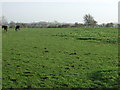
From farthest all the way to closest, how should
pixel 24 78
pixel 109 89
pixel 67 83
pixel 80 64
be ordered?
pixel 80 64, pixel 24 78, pixel 67 83, pixel 109 89

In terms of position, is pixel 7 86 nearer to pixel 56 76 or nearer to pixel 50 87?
pixel 50 87

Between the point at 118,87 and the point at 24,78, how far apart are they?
383cm

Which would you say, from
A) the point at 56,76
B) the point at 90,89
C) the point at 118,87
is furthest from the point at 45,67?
the point at 118,87

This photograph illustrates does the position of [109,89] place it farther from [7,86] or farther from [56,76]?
[7,86]

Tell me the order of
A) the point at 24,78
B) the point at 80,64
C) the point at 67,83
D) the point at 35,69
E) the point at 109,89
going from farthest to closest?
the point at 80,64 → the point at 35,69 → the point at 24,78 → the point at 67,83 → the point at 109,89

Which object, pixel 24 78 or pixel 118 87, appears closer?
pixel 118 87

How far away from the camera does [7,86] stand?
21.9 ft

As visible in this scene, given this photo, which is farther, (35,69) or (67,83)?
(35,69)

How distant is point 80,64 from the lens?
1009cm

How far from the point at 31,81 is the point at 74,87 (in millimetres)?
1792

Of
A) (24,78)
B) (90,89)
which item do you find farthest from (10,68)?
(90,89)

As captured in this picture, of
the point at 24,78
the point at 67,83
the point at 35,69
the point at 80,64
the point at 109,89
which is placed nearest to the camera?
the point at 109,89

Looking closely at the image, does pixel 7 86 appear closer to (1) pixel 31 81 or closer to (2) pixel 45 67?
(1) pixel 31 81

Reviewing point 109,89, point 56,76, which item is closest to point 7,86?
→ point 56,76
